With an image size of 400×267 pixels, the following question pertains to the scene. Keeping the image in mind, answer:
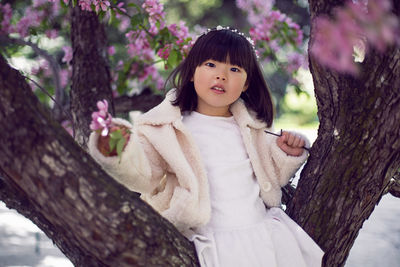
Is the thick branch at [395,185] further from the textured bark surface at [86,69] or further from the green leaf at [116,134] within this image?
the textured bark surface at [86,69]

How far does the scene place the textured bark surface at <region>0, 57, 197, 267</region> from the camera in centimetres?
110

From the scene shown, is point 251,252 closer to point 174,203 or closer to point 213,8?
point 174,203

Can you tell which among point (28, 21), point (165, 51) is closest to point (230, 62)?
point (165, 51)

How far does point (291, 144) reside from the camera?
182cm

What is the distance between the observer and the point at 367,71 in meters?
1.48

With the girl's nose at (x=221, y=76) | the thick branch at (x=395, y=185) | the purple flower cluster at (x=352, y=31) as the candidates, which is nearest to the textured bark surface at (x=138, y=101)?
the girl's nose at (x=221, y=76)

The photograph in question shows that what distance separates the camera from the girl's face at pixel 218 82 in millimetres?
1760

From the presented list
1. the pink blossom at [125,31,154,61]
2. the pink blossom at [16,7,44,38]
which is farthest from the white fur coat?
the pink blossom at [16,7,44,38]

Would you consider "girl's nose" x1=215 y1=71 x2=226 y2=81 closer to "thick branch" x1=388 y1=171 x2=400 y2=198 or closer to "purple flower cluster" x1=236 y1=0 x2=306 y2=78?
"thick branch" x1=388 y1=171 x2=400 y2=198

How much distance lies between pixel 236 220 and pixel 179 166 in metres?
0.28

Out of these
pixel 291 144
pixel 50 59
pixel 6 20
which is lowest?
pixel 291 144

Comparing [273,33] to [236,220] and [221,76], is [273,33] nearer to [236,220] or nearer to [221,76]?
[221,76]

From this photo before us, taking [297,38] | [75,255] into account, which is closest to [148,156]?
[75,255]

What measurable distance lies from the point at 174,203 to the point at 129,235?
16.8 inches
